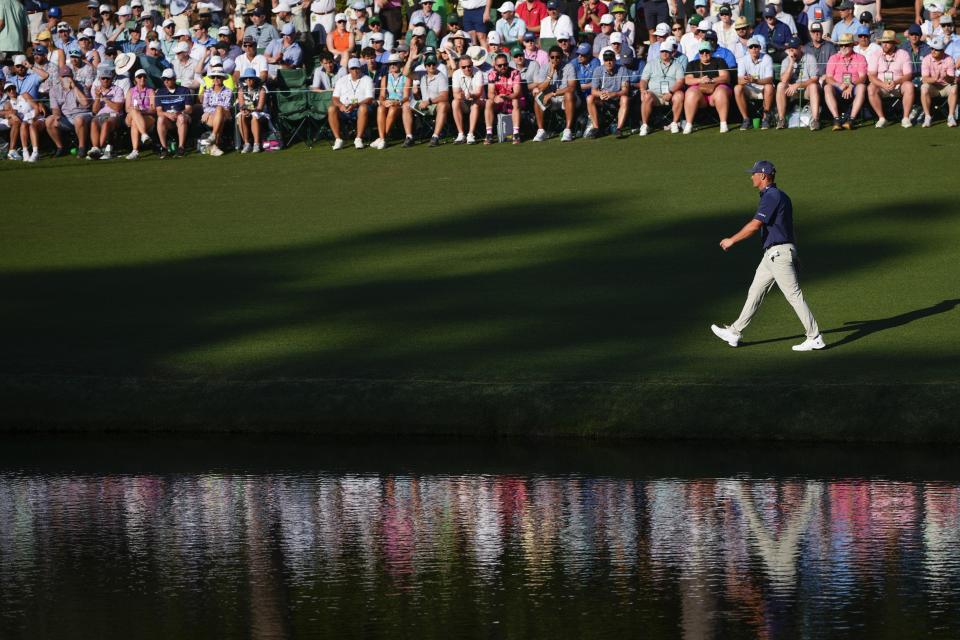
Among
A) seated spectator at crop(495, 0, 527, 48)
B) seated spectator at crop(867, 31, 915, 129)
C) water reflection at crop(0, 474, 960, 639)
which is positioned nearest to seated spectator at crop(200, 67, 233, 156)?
seated spectator at crop(495, 0, 527, 48)

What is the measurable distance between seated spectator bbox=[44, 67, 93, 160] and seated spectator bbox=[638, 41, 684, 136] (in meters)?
9.89

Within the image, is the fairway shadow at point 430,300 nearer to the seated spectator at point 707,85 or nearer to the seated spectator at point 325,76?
the seated spectator at point 707,85

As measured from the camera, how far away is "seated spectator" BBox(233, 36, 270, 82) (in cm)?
2658

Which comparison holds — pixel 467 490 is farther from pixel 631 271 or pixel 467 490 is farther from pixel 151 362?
pixel 631 271

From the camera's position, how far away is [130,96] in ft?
87.7

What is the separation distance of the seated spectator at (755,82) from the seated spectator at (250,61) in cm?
802

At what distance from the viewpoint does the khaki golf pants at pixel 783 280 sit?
1247cm

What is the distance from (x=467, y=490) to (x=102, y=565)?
247 centimetres

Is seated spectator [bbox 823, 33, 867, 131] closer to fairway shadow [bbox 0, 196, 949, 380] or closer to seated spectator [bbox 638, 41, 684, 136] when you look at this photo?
seated spectator [bbox 638, 41, 684, 136]

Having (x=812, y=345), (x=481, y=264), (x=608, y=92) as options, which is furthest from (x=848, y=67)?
(x=812, y=345)

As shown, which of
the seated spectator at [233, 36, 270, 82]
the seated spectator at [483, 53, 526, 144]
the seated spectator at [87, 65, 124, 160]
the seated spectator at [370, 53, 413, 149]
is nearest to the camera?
the seated spectator at [483, 53, 526, 144]

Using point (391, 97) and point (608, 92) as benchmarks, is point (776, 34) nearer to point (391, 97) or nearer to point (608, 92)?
point (608, 92)

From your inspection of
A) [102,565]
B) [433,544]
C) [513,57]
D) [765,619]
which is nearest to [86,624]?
[102,565]

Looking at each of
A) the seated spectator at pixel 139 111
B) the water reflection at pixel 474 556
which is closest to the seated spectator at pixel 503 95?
the seated spectator at pixel 139 111
